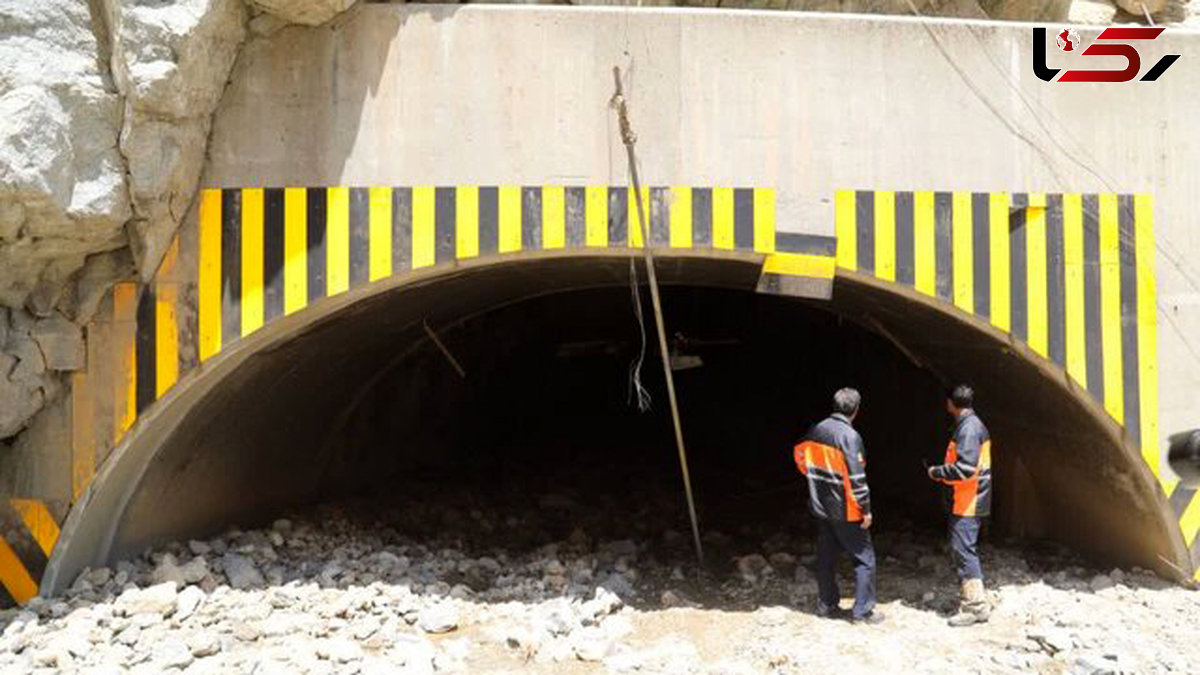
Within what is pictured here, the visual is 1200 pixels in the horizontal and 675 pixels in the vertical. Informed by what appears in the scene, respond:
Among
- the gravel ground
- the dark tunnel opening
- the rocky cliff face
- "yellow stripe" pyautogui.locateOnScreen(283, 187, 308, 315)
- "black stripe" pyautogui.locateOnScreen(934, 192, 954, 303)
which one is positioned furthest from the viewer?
the dark tunnel opening

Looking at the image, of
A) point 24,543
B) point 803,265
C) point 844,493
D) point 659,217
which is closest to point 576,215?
point 659,217

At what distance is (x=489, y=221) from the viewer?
18.9ft

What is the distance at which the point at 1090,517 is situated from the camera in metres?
6.86

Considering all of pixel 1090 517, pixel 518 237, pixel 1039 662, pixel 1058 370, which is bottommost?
pixel 1039 662

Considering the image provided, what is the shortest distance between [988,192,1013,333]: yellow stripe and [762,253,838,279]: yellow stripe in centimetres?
94

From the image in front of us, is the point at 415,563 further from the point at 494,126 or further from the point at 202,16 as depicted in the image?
the point at 202,16

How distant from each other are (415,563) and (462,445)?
165 inches

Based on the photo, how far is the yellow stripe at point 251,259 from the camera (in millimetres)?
5695

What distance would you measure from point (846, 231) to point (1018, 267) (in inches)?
41.2

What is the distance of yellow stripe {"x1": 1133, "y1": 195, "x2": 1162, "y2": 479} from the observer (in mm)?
5945

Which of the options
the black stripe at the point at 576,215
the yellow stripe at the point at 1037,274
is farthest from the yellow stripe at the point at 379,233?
the yellow stripe at the point at 1037,274

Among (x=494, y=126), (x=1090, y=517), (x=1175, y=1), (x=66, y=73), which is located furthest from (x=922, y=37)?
(x=66, y=73)

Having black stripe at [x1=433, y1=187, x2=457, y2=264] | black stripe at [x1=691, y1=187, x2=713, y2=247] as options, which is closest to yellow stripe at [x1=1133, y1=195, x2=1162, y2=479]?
black stripe at [x1=691, y1=187, x2=713, y2=247]

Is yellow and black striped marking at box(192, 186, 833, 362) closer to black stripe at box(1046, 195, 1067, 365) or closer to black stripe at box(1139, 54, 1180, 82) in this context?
black stripe at box(1046, 195, 1067, 365)
